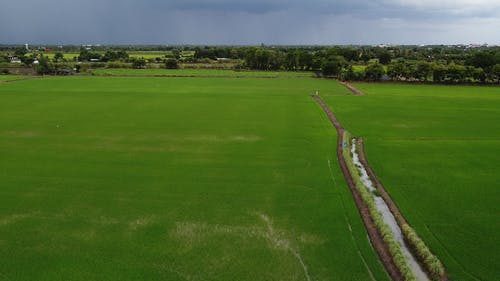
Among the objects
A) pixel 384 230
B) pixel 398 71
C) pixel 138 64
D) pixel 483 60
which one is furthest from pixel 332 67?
pixel 384 230

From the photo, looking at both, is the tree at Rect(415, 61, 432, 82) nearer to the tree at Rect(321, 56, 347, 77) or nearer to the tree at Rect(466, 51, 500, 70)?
the tree at Rect(466, 51, 500, 70)

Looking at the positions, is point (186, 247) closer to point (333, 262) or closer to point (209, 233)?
point (209, 233)

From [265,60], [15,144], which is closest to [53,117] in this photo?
[15,144]

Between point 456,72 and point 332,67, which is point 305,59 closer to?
point 332,67

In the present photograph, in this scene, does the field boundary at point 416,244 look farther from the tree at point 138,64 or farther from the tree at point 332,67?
the tree at point 138,64

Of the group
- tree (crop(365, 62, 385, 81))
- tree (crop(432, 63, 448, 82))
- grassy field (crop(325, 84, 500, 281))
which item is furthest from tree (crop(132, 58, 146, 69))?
tree (crop(432, 63, 448, 82))
